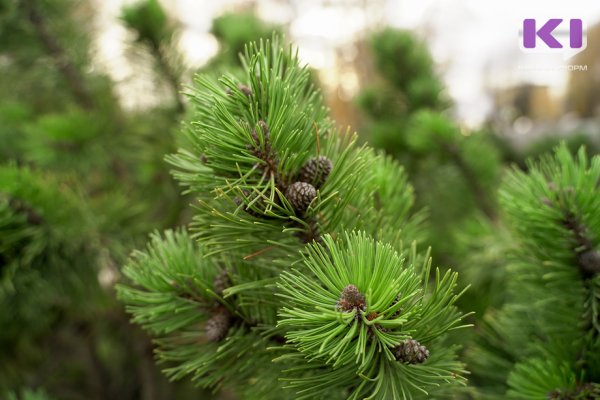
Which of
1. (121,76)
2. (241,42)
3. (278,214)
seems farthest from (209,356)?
(121,76)

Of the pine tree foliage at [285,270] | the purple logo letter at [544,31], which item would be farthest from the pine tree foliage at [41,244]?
the purple logo letter at [544,31]

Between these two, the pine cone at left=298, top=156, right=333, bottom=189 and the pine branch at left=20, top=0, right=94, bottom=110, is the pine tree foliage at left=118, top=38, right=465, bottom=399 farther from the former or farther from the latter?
the pine branch at left=20, top=0, right=94, bottom=110

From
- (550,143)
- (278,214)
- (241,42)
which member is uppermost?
(241,42)

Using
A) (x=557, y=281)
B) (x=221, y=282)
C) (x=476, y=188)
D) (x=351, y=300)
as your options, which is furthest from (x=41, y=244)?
(x=476, y=188)

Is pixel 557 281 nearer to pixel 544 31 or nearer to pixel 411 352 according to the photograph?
pixel 411 352

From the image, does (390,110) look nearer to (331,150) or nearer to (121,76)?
(121,76)

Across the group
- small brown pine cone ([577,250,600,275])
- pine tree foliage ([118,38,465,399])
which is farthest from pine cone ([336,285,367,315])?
small brown pine cone ([577,250,600,275])

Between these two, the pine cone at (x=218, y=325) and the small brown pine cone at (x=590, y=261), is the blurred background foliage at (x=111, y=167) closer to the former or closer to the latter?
the small brown pine cone at (x=590, y=261)
